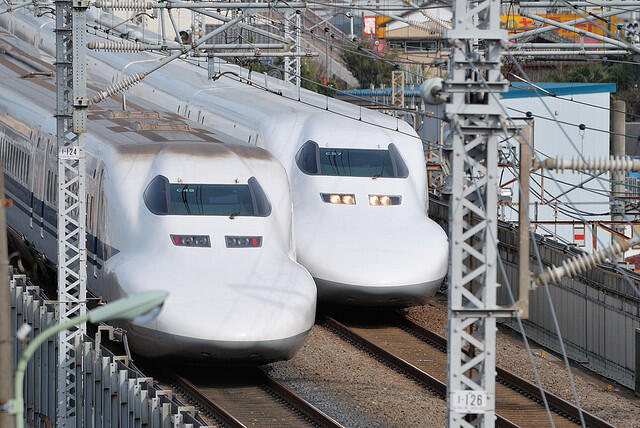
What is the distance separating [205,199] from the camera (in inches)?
716

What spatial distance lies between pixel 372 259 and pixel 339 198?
1.57 meters

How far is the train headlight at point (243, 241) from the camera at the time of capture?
693 inches

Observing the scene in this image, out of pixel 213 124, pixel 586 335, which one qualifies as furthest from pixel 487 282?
pixel 213 124

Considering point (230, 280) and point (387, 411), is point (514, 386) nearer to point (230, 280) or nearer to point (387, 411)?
point (387, 411)

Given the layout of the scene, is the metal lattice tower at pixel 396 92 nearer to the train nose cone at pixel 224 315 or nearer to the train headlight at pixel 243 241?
the train headlight at pixel 243 241

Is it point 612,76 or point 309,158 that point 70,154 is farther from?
point 612,76

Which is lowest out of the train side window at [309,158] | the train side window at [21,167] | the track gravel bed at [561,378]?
the track gravel bed at [561,378]

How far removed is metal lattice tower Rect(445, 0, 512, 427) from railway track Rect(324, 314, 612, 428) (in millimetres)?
6055

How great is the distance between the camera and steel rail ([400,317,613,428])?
16531mm

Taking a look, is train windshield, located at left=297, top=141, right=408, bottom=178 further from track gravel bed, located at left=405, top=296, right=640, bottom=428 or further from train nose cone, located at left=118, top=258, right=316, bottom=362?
train nose cone, located at left=118, top=258, right=316, bottom=362

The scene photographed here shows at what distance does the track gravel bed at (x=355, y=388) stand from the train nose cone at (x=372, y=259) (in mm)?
1061

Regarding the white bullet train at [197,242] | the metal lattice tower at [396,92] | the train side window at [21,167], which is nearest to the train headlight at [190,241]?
the white bullet train at [197,242]

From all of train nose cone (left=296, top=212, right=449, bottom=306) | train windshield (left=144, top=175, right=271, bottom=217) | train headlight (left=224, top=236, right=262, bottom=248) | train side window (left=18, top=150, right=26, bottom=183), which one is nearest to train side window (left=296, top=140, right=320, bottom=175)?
→ train nose cone (left=296, top=212, right=449, bottom=306)

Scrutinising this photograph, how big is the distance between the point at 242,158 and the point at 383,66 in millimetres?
55534
